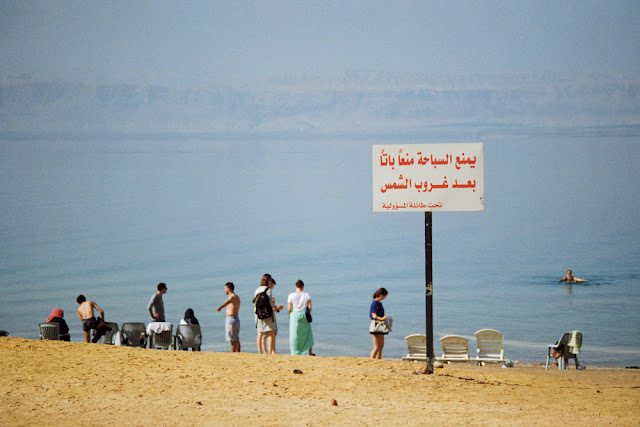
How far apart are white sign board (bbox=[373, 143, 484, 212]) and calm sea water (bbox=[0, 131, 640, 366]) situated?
13246 millimetres

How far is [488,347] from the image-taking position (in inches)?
643

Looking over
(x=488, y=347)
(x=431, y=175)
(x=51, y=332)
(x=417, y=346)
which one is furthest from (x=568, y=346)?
(x=51, y=332)

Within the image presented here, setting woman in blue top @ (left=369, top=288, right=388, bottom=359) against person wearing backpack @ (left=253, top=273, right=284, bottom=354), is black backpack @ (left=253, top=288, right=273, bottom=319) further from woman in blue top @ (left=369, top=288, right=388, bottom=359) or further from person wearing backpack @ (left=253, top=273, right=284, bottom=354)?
woman in blue top @ (left=369, top=288, right=388, bottom=359)

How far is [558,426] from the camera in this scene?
8.77m

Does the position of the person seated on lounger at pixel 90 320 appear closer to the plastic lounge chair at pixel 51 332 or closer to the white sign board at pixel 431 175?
the plastic lounge chair at pixel 51 332

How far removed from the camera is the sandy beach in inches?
356

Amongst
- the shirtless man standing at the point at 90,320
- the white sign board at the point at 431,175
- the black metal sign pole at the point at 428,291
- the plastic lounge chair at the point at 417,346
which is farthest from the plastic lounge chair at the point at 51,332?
the black metal sign pole at the point at 428,291

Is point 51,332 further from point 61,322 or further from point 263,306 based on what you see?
point 263,306

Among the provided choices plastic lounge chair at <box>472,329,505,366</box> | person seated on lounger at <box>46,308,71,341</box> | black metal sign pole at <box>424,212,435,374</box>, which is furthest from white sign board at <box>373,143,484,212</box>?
person seated on lounger at <box>46,308,71,341</box>

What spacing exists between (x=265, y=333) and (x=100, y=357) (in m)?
3.07

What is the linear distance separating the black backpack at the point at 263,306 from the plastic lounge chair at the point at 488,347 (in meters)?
4.33

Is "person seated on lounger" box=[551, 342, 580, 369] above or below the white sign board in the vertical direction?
below

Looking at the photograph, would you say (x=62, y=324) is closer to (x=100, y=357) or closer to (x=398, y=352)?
(x=100, y=357)

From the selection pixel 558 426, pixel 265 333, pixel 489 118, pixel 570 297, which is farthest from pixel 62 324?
pixel 489 118
